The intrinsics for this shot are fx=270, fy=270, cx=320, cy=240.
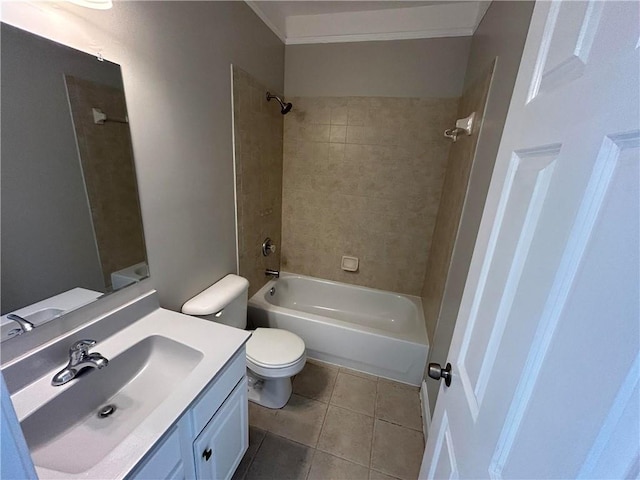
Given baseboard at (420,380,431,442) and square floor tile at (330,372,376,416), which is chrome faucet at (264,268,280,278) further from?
baseboard at (420,380,431,442)

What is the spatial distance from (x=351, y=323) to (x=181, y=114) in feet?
5.73

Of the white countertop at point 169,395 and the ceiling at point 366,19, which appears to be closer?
the white countertop at point 169,395

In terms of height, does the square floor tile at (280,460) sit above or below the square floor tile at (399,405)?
below

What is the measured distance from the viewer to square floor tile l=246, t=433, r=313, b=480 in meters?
1.37

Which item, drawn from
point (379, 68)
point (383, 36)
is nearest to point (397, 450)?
point (379, 68)

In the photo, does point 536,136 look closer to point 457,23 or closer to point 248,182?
point 248,182

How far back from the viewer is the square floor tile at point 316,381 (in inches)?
73.4

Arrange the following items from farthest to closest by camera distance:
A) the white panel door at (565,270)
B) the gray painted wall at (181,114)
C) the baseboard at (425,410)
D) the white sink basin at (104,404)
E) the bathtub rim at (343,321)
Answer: the bathtub rim at (343,321)
the baseboard at (425,410)
the gray painted wall at (181,114)
the white sink basin at (104,404)
the white panel door at (565,270)

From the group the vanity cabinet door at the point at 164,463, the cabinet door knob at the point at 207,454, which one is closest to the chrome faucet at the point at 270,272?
the cabinet door knob at the point at 207,454

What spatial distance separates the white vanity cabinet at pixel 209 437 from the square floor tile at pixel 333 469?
42cm

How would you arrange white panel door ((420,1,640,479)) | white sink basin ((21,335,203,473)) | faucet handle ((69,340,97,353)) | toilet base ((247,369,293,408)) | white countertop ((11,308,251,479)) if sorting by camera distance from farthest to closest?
toilet base ((247,369,293,408))
faucet handle ((69,340,97,353))
white sink basin ((21,335,203,473))
white countertop ((11,308,251,479))
white panel door ((420,1,640,479))

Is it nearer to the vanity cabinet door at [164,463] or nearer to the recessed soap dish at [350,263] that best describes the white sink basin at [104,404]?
the vanity cabinet door at [164,463]

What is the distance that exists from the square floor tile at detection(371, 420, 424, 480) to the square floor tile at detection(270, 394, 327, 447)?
1.13ft

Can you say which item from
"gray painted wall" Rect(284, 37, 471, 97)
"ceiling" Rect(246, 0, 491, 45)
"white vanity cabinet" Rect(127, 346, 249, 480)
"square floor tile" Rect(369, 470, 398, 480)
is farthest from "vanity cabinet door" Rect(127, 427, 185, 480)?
"gray painted wall" Rect(284, 37, 471, 97)
